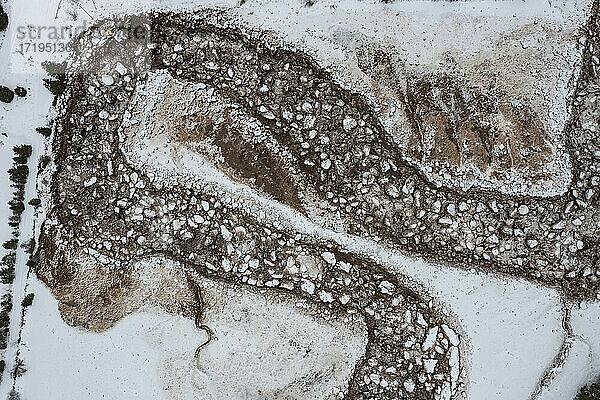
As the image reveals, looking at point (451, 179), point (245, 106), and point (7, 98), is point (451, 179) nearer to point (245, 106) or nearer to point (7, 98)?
point (245, 106)

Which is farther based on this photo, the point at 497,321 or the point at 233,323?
the point at 233,323

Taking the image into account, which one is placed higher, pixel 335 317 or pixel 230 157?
pixel 230 157

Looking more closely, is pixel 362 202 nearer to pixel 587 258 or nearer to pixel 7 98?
pixel 587 258

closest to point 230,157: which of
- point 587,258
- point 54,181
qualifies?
point 54,181

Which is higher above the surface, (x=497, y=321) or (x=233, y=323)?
(x=497, y=321)

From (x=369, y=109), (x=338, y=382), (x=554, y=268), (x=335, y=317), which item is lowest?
(x=338, y=382)

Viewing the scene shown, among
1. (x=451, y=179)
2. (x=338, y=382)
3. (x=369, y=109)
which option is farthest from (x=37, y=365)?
(x=451, y=179)
